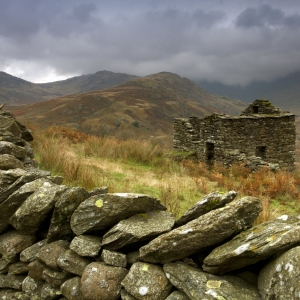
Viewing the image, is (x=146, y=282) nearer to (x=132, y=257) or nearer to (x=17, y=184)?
(x=132, y=257)

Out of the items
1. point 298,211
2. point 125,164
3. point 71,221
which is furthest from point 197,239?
point 125,164

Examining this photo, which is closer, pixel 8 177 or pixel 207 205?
pixel 207 205

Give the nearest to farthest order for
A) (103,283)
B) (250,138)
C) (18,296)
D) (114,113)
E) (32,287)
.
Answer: (103,283) → (32,287) → (18,296) → (250,138) → (114,113)

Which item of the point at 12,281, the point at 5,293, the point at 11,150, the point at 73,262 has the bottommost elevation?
the point at 5,293

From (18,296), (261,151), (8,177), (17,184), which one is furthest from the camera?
(261,151)

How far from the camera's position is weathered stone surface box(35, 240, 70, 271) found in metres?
3.65

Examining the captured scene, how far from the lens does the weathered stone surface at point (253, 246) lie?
8.50 feet

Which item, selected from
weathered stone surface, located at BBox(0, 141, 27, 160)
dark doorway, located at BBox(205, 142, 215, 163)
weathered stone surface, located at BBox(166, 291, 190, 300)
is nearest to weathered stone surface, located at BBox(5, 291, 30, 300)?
weathered stone surface, located at BBox(166, 291, 190, 300)

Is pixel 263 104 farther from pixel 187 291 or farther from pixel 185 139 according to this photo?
pixel 187 291

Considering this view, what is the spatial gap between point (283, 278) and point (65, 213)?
101 inches

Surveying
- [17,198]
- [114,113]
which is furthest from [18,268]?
[114,113]

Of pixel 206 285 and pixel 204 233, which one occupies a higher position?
pixel 204 233

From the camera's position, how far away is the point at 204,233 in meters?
→ 2.91

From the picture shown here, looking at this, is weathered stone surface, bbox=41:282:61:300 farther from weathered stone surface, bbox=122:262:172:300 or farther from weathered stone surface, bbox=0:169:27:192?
weathered stone surface, bbox=0:169:27:192
